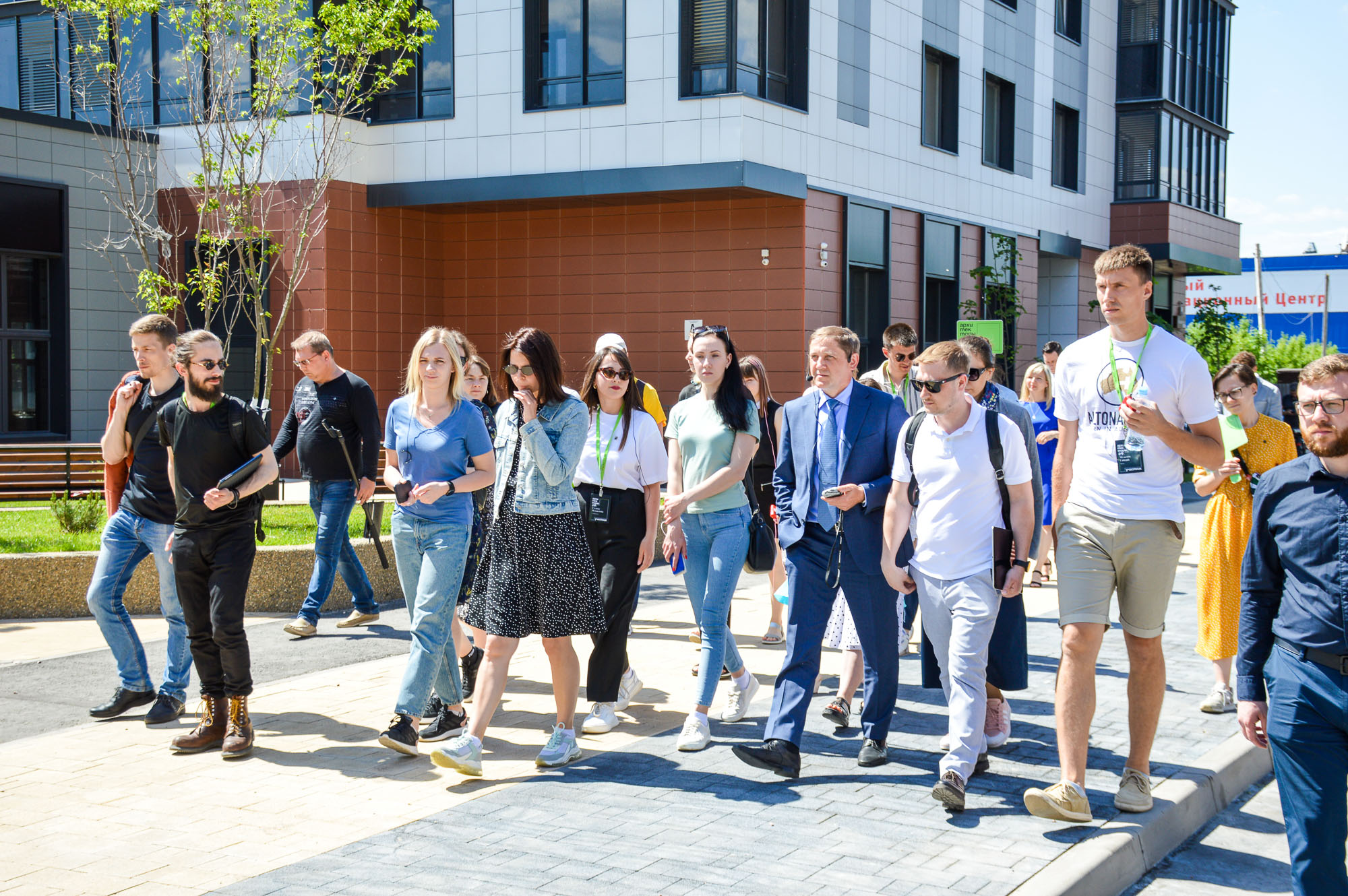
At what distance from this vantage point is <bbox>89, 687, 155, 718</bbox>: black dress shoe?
22.4 feet

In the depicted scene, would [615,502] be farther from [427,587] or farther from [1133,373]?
[1133,373]

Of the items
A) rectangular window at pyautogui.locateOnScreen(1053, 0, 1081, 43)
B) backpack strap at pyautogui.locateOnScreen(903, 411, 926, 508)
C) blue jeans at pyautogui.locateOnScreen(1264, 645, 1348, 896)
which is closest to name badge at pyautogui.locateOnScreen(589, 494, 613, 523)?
backpack strap at pyautogui.locateOnScreen(903, 411, 926, 508)

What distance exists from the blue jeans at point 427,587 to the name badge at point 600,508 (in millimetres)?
616

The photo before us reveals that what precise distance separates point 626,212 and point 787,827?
680 inches

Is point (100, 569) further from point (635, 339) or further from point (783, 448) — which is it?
point (635, 339)

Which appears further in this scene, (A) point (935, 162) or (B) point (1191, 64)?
(B) point (1191, 64)

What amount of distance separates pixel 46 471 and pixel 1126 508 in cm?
1475

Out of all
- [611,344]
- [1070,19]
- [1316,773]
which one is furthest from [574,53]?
[1316,773]

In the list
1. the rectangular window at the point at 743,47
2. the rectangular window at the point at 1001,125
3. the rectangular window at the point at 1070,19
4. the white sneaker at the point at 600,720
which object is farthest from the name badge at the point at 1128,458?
the rectangular window at the point at 1070,19

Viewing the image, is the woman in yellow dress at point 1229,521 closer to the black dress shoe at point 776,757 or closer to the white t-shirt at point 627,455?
the black dress shoe at point 776,757

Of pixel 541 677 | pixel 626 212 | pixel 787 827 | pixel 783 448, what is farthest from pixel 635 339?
pixel 787 827

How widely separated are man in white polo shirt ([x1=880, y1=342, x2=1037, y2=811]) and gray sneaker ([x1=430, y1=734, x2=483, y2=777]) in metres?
1.97

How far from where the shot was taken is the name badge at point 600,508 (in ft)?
20.5

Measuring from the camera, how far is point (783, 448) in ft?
20.0
